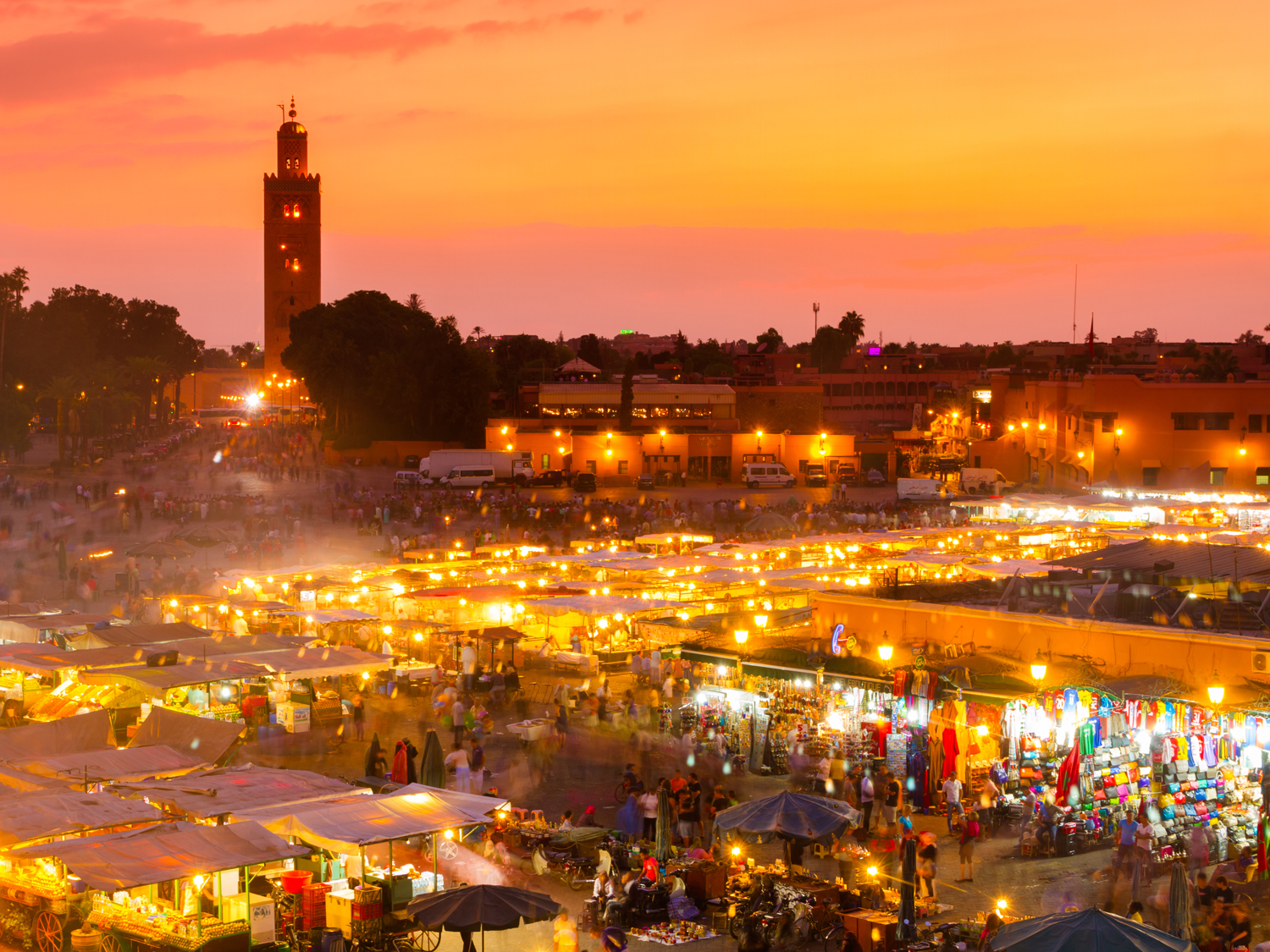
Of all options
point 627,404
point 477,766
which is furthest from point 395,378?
point 477,766

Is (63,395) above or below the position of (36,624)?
above

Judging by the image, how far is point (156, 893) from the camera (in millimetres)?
11320

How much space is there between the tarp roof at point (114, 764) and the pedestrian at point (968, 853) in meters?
8.03

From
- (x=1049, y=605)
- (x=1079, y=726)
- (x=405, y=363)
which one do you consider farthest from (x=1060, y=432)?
(x=1079, y=726)

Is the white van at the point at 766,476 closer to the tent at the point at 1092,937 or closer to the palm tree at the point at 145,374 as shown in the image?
the tent at the point at 1092,937

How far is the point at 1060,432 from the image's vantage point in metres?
57.7

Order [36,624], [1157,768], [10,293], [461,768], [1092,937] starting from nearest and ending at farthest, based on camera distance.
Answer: [1092,937] < [1157,768] < [461,768] < [36,624] < [10,293]

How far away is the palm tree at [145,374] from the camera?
9688cm

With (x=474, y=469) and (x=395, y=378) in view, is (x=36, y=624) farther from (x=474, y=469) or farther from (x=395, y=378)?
(x=395, y=378)

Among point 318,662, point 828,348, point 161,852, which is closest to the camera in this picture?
point 161,852

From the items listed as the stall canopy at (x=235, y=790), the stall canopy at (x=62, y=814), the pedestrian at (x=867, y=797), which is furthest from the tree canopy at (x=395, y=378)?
the stall canopy at (x=62, y=814)

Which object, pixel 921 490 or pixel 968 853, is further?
pixel 921 490

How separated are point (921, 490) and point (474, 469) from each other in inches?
688

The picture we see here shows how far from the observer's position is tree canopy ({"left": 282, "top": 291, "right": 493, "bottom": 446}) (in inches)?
2667
